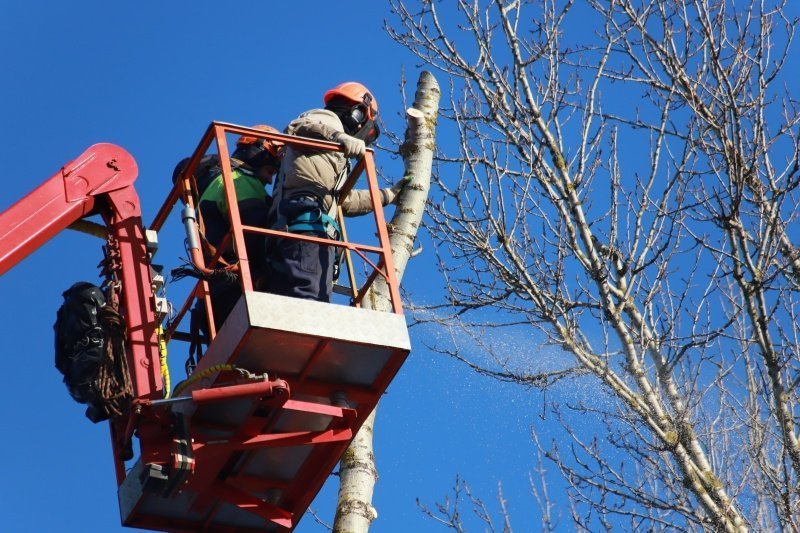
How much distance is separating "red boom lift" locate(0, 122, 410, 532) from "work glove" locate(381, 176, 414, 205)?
540 mm

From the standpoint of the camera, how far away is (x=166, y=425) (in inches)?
259

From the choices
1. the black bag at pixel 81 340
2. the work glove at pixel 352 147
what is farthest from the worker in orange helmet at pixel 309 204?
the black bag at pixel 81 340

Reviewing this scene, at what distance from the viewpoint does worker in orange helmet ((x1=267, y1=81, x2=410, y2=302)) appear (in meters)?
6.75

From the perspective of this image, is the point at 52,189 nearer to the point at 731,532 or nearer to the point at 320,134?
the point at 320,134

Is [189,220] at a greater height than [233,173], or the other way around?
[233,173]

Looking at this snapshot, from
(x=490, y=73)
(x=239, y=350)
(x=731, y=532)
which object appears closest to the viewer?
(x=239, y=350)

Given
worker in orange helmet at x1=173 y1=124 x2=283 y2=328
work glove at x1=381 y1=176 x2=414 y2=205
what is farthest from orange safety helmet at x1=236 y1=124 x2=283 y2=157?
work glove at x1=381 y1=176 x2=414 y2=205

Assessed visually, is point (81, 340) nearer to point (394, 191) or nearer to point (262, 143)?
point (262, 143)

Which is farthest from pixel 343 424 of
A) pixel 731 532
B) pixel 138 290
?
pixel 731 532

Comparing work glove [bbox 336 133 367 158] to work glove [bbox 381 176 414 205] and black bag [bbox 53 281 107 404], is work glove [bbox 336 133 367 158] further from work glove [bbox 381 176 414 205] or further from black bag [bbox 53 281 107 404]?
black bag [bbox 53 281 107 404]

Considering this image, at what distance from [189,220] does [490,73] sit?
4.09 metres

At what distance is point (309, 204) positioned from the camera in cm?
694

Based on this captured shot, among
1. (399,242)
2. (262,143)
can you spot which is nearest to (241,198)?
(262,143)

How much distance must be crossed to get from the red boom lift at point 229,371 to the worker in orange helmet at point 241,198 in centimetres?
15
